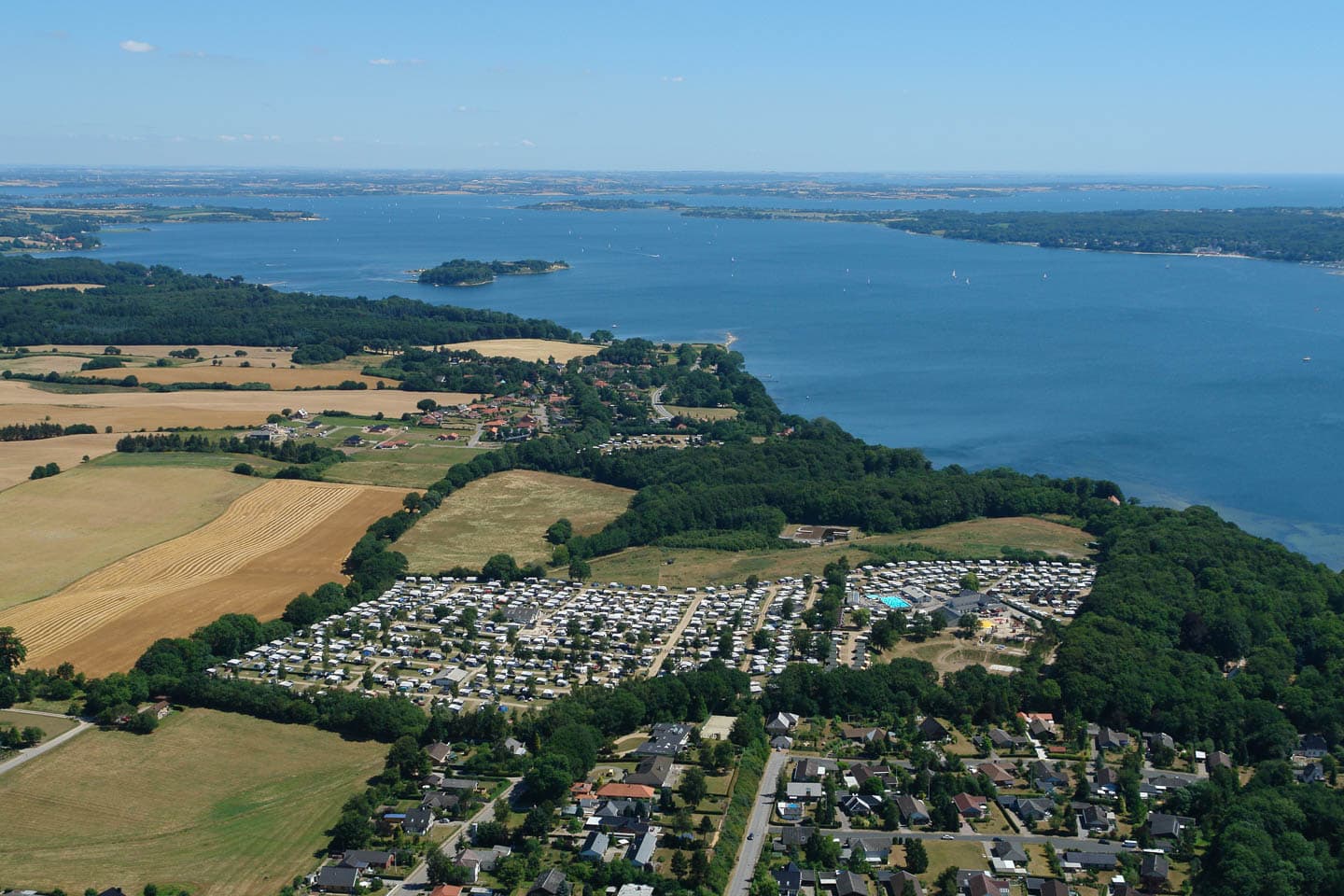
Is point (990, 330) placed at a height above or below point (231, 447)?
above

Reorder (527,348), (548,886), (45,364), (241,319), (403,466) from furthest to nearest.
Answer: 1. (241,319)
2. (527,348)
3. (45,364)
4. (403,466)
5. (548,886)

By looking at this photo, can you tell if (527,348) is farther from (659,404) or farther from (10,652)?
(10,652)

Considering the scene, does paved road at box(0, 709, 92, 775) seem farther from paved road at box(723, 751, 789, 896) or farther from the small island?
the small island

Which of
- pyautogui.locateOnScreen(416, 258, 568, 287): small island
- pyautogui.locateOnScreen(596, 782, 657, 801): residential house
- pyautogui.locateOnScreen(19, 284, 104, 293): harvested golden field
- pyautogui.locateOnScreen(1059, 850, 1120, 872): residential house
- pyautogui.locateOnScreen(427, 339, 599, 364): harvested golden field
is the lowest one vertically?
pyautogui.locateOnScreen(1059, 850, 1120, 872): residential house

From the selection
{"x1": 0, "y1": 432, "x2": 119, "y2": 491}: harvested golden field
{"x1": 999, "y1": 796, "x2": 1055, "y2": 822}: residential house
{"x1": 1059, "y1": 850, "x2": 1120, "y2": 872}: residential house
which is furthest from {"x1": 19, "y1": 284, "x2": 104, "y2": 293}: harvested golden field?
{"x1": 1059, "y1": 850, "x2": 1120, "y2": 872}: residential house

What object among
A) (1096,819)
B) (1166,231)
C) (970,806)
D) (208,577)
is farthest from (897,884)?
(1166,231)
